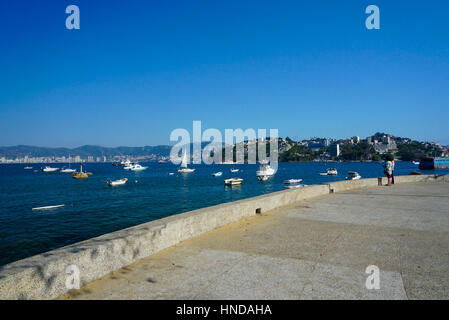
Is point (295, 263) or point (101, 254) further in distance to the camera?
point (295, 263)

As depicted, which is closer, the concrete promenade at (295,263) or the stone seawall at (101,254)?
the stone seawall at (101,254)

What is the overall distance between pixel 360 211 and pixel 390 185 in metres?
9.42

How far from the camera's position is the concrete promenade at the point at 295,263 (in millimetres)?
3735

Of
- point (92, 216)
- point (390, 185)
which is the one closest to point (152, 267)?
point (390, 185)

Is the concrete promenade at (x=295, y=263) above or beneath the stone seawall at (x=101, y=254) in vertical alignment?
beneath

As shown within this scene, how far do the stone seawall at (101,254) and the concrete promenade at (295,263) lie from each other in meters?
0.15

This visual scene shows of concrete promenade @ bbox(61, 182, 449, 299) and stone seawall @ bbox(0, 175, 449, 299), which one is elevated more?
stone seawall @ bbox(0, 175, 449, 299)

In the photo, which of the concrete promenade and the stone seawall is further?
the concrete promenade

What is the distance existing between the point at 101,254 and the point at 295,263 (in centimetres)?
284

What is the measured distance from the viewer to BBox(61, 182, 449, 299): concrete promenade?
12.3 ft

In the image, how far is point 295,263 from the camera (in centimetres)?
473

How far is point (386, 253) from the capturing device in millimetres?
5246

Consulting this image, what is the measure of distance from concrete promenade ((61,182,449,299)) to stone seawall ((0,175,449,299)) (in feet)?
0.48

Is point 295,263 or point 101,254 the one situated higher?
point 101,254
